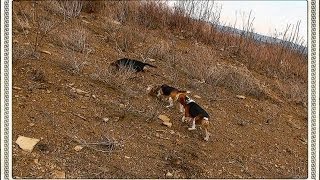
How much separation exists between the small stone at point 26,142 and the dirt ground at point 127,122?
0.07 ft

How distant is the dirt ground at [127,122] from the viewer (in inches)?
79.5

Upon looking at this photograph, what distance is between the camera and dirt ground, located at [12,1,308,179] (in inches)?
79.5

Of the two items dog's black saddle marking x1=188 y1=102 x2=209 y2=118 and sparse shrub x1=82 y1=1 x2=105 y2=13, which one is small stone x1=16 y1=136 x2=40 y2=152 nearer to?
dog's black saddle marking x1=188 y1=102 x2=209 y2=118

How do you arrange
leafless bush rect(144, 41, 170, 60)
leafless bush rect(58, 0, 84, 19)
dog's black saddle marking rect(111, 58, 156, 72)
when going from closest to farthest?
1. dog's black saddle marking rect(111, 58, 156, 72)
2. leafless bush rect(144, 41, 170, 60)
3. leafless bush rect(58, 0, 84, 19)

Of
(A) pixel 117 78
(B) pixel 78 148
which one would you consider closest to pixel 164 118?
(A) pixel 117 78

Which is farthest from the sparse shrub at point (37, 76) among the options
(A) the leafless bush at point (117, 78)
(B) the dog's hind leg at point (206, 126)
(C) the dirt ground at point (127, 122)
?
(B) the dog's hind leg at point (206, 126)

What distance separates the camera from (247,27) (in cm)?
307

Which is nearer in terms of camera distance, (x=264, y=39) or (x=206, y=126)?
(x=206, y=126)

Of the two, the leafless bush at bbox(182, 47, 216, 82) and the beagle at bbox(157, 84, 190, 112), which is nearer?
the beagle at bbox(157, 84, 190, 112)

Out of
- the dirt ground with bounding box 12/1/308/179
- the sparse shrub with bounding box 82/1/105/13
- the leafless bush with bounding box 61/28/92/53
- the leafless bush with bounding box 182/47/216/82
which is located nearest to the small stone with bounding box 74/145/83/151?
the dirt ground with bounding box 12/1/308/179

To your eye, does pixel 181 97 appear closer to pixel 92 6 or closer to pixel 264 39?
pixel 264 39

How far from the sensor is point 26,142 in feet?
6.50

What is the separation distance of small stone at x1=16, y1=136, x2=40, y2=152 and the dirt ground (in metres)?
0.02

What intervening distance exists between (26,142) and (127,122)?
1.66 ft
